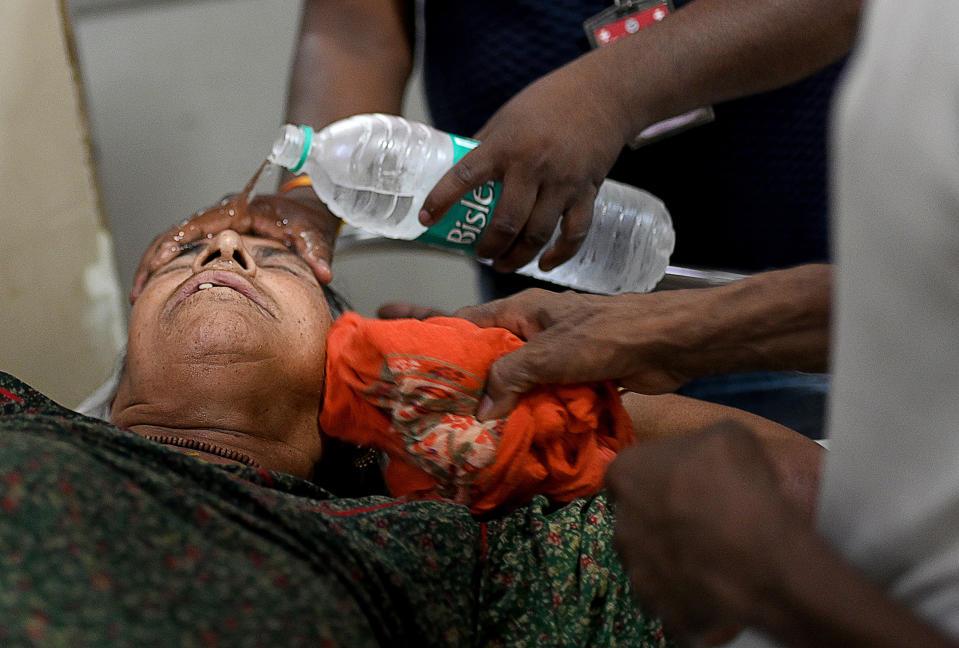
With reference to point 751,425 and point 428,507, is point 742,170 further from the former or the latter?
point 428,507

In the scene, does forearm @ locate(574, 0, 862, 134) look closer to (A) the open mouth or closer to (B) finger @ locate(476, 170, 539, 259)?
(B) finger @ locate(476, 170, 539, 259)

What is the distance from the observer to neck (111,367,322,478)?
45.1 inches

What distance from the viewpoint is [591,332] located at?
3.43 feet

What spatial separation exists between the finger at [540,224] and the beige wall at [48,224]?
3.65 feet

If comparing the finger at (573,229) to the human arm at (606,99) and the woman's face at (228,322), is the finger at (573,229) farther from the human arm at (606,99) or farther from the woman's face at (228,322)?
the woman's face at (228,322)

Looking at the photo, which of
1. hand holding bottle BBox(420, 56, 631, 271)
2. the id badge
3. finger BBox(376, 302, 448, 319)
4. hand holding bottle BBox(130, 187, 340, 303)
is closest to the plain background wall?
hand holding bottle BBox(130, 187, 340, 303)

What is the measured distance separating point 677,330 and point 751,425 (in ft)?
0.71

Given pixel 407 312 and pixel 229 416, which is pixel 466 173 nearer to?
pixel 407 312

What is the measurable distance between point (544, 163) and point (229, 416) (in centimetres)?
54

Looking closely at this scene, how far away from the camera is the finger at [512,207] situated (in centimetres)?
115

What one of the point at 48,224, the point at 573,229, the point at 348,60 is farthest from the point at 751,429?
the point at 48,224

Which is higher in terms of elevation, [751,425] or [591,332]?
[591,332]

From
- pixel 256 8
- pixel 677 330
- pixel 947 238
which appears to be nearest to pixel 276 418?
pixel 677 330

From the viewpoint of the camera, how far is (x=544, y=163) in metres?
1.15
